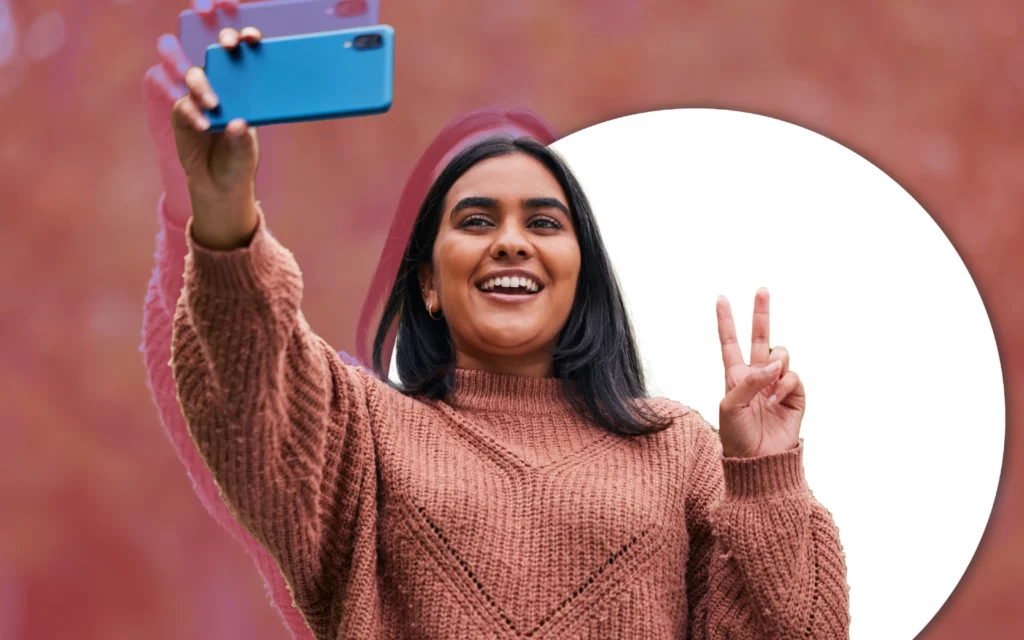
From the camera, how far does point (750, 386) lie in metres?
1.02

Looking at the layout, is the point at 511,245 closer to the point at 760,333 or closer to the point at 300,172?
the point at 760,333

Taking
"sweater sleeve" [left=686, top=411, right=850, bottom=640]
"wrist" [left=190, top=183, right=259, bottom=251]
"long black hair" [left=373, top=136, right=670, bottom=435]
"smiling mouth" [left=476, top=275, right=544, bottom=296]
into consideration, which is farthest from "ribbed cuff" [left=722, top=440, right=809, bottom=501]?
"wrist" [left=190, top=183, right=259, bottom=251]

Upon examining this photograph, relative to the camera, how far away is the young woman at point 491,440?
0.87 metres

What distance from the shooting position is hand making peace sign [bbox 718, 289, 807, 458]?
1029 mm

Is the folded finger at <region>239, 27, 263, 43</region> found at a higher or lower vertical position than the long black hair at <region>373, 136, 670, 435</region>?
higher

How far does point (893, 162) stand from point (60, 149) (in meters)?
1.07

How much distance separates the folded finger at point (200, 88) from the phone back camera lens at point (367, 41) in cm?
10

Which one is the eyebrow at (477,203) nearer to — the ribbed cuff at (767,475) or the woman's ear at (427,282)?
the woman's ear at (427,282)

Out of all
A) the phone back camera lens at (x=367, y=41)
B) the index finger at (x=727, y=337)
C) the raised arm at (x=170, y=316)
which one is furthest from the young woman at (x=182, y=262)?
the phone back camera lens at (x=367, y=41)

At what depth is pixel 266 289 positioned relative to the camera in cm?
84

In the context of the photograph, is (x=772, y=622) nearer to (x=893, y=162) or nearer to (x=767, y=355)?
(x=767, y=355)

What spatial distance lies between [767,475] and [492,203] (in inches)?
15.1

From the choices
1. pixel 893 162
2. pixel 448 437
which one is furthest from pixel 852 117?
pixel 448 437

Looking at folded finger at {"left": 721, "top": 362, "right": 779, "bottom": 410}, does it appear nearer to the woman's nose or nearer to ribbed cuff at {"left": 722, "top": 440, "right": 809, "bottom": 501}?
ribbed cuff at {"left": 722, "top": 440, "right": 809, "bottom": 501}
